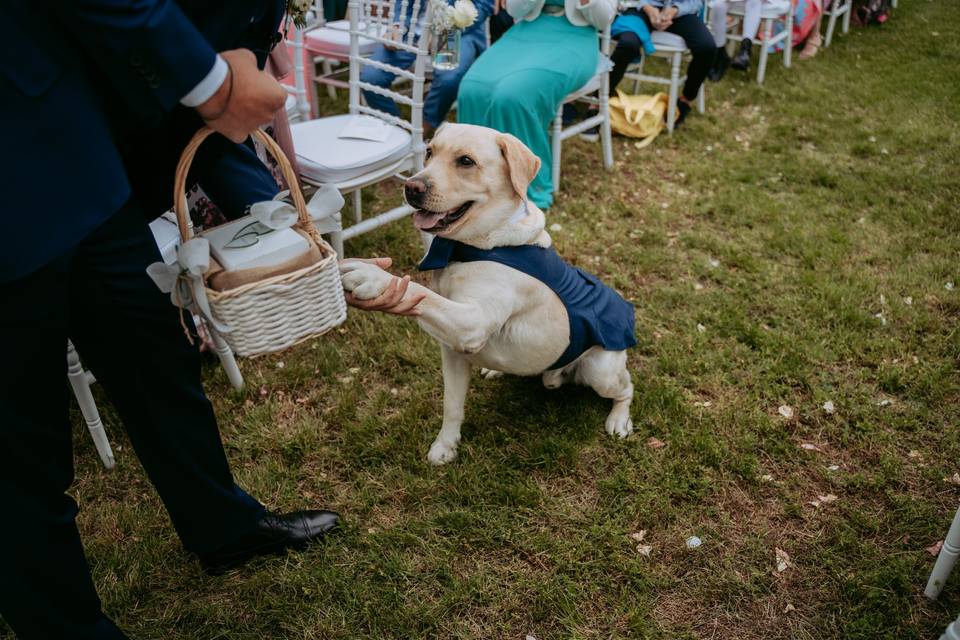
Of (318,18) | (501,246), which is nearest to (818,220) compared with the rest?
(501,246)

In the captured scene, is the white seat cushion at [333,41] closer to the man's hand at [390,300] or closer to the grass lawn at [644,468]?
the grass lawn at [644,468]

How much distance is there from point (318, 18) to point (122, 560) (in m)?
4.23

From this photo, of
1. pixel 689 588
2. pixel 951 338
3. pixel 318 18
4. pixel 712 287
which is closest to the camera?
pixel 689 588

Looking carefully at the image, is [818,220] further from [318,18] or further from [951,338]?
[318,18]

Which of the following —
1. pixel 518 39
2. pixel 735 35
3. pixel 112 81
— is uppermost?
pixel 112 81

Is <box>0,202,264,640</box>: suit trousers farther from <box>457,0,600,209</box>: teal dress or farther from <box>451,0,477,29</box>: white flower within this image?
<box>457,0,600,209</box>: teal dress

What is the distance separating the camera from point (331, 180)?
11.7 feet

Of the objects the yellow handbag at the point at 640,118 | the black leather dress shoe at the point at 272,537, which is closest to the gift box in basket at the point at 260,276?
the black leather dress shoe at the point at 272,537

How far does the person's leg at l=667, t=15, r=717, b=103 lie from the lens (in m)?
6.00

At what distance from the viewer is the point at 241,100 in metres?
1.61

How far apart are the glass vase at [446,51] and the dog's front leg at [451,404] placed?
84.6 inches

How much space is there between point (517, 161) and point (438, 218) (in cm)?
32

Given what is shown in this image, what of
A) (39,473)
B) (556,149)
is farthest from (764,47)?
(39,473)

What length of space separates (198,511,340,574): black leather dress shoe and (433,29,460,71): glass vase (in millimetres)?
2708
